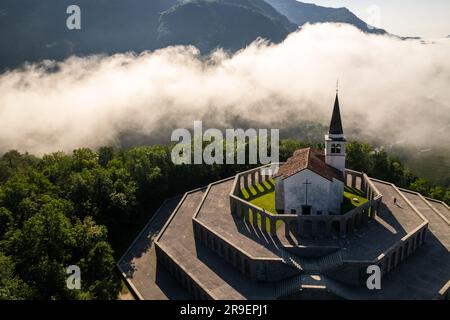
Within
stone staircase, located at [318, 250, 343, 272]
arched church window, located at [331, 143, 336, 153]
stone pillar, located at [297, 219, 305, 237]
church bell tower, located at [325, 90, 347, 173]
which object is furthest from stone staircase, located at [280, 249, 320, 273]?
arched church window, located at [331, 143, 336, 153]

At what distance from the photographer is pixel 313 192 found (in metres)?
56.7

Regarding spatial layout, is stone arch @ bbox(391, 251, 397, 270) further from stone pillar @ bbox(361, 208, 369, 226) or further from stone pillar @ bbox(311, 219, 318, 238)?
stone pillar @ bbox(311, 219, 318, 238)

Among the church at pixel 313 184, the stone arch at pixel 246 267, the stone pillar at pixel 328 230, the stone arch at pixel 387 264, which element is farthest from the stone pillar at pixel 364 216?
the stone arch at pixel 246 267

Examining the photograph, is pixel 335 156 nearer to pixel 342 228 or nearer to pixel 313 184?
pixel 313 184

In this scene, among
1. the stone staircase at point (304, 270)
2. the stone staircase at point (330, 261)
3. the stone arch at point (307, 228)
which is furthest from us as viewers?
the stone arch at point (307, 228)

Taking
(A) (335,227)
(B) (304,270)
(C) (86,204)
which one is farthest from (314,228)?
(C) (86,204)

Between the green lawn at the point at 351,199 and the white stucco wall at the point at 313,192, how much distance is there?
3111mm

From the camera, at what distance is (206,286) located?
47.3 m

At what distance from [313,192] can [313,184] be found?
52.1 inches

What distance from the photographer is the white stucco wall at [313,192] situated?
184 ft

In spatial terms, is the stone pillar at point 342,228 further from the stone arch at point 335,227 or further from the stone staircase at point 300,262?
the stone staircase at point 300,262

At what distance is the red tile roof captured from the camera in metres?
55.9
